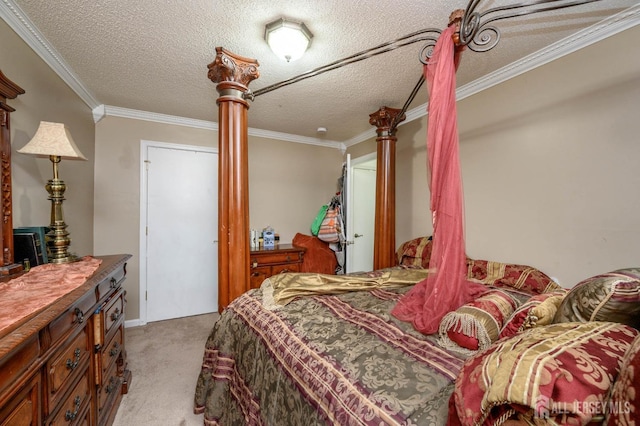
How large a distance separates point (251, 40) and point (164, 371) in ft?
8.77

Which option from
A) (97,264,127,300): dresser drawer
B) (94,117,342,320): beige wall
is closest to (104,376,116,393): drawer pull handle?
(97,264,127,300): dresser drawer

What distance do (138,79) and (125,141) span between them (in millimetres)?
1006

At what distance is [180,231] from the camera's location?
3.29m

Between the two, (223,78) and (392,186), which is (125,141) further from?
(392,186)

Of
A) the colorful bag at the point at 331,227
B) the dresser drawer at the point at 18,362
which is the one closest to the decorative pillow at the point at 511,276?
the colorful bag at the point at 331,227

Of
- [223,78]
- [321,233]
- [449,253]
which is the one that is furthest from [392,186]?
[223,78]

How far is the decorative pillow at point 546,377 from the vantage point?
1.58ft

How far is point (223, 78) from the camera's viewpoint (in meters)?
1.80

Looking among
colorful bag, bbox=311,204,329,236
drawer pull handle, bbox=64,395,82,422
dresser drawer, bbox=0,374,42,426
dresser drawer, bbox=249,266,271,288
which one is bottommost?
drawer pull handle, bbox=64,395,82,422

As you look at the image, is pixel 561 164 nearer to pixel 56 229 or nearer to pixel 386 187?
pixel 386 187

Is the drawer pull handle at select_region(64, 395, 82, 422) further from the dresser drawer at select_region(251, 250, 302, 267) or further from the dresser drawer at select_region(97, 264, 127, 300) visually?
the dresser drawer at select_region(251, 250, 302, 267)

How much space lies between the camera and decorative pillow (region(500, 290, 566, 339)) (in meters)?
0.93

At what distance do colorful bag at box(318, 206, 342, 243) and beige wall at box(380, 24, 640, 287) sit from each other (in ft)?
5.22

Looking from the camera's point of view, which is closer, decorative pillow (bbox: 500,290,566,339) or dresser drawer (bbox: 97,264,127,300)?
decorative pillow (bbox: 500,290,566,339)
